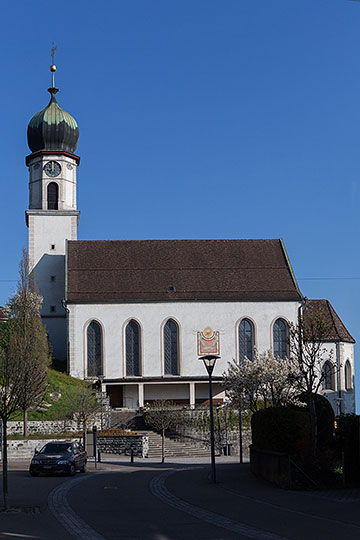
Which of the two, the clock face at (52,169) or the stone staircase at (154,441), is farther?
the clock face at (52,169)

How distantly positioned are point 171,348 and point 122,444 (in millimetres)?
20641

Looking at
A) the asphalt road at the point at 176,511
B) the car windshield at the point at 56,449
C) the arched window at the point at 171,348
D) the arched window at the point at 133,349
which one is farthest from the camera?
the arched window at the point at 171,348

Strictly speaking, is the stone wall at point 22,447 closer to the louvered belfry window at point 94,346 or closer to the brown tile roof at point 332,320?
the louvered belfry window at point 94,346

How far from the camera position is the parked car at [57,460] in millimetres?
27125

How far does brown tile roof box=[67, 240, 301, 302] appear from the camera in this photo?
64688mm

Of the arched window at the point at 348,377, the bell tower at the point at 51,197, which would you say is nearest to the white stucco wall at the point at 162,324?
the bell tower at the point at 51,197

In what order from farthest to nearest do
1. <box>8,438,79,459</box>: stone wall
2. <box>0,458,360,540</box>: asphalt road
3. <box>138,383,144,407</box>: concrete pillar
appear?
1. <box>138,383,144,407</box>: concrete pillar
2. <box>8,438,79,459</box>: stone wall
3. <box>0,458,360,540</box>: asphalt road

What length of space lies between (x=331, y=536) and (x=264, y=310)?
51.8 metres

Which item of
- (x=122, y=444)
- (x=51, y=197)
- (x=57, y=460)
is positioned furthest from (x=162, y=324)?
(x=57, y=460)

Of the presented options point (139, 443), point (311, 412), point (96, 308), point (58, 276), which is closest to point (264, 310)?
point (96, 308)

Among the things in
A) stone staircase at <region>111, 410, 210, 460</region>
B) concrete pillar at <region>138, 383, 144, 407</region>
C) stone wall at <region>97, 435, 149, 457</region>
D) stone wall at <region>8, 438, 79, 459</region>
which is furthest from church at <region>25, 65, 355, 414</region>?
stone wall at <region>8, 438, 79, 459</region>

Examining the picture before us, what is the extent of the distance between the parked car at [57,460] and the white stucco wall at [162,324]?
1331 inches

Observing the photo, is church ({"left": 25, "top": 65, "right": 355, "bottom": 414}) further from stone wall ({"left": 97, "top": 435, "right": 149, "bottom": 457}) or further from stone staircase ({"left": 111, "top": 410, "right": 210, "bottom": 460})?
stone wall ({"left": 97, "top": 435, "right": 149, "bottom": 457})

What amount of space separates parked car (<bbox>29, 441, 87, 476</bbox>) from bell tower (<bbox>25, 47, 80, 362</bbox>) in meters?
39.4
